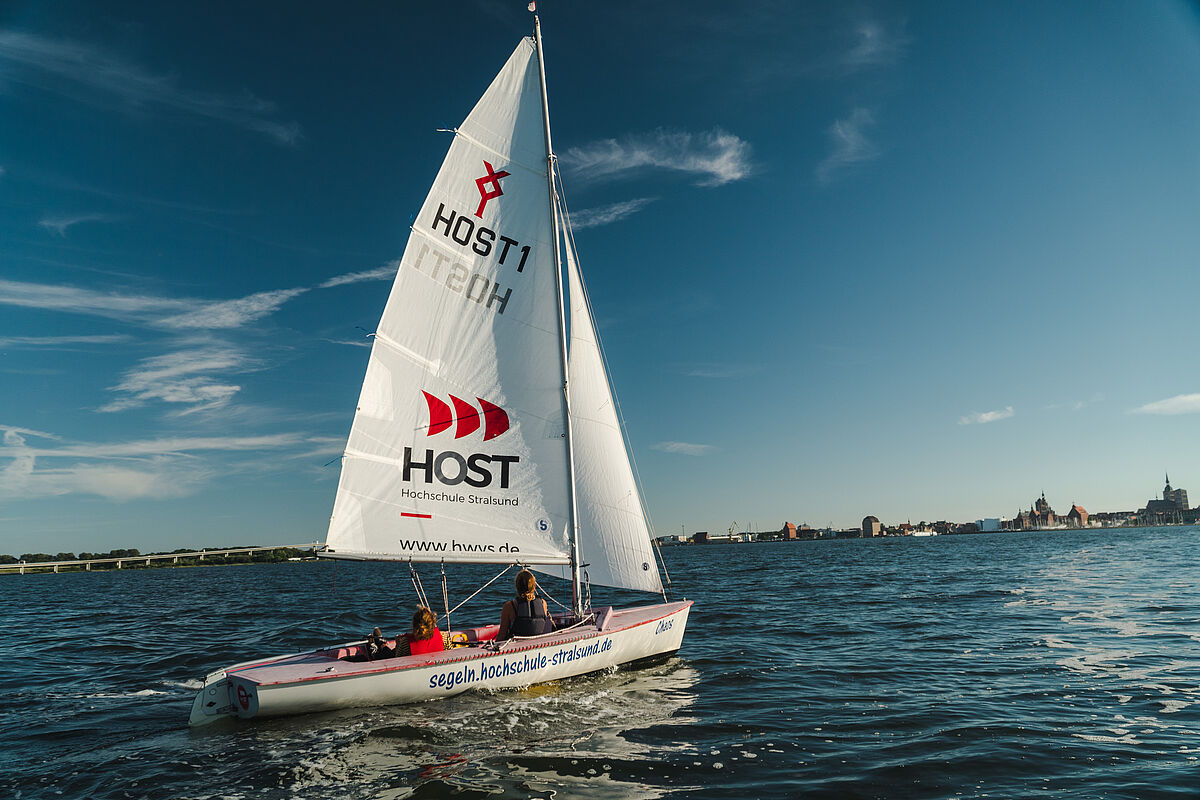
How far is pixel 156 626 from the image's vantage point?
82.9 ft

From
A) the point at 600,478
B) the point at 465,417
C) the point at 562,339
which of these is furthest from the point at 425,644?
the point at 562,339

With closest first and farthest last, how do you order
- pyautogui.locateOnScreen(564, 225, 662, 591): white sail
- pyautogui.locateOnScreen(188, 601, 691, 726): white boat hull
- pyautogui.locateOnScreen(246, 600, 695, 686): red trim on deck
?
1. pyautogui.locateOnScreen(246, 600, 695, 686): red trim on deck
2. pyautogui.locateOnScreen(188, 601, 691, 726): white boat hull
3. pyautogui.locateOnScreen(564, 225, 662, 591): white sail

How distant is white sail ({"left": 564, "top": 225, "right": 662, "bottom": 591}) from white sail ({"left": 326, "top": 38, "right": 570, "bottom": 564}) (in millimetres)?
566

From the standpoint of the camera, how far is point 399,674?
11070 millimetres

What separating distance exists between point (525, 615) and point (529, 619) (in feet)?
0.37

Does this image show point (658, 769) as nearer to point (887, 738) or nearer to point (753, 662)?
point (887, 738)

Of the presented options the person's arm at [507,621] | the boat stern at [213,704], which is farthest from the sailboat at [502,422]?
the boat stern at [213,704]

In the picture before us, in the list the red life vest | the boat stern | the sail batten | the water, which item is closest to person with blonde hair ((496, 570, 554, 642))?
the sail batten

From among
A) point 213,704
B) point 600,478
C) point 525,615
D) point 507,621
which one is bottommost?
point 213,704

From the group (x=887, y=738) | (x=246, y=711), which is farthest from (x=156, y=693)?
(x=887, y=738)

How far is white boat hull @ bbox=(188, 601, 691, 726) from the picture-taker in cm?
1048

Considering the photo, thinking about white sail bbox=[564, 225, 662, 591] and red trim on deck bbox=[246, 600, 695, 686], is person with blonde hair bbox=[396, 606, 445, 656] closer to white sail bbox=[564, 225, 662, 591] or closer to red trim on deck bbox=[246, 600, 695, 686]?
red trim on deck bbox=[246, 600, 695, 686]

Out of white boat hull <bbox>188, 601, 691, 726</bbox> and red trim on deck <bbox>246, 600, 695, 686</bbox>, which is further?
white boat hull <bbox>188, 601, 691, 726</bbox>

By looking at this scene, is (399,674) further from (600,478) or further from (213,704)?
(600,478)
